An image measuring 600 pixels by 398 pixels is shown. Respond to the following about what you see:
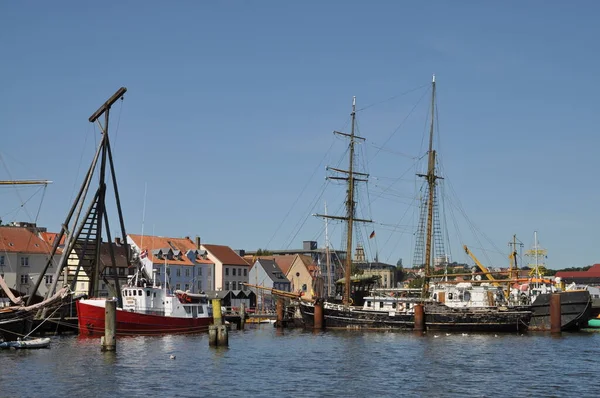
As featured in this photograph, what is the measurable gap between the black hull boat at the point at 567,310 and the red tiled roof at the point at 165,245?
201 ft

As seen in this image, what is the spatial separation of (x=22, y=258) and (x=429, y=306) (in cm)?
5536

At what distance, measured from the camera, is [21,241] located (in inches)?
4333

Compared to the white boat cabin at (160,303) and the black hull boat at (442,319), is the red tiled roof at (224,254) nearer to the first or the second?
the black hull boat at (442,319)

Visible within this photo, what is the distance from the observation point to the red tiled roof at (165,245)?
12875 centimetres

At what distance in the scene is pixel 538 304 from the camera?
85.8 metres

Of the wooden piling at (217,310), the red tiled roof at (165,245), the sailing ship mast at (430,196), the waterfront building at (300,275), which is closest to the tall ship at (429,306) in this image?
the sailing ship mast at (430,196)

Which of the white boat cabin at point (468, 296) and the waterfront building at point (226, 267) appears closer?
the white boat cabin at point (468, 296)

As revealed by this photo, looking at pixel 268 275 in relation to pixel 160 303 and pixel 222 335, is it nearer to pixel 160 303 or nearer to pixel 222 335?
pixel 160 303

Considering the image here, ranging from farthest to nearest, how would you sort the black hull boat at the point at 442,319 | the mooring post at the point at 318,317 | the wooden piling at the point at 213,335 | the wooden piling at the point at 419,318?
1. the mooring post at the point at 318,317
2. the wooden piling at the point at 419,318
3. the black hull boat at the point at 442,319
4. the wooden piling at the point at 213,335

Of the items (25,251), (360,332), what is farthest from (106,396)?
(25,251)

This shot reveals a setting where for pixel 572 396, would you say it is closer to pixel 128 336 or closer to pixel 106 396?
pixel 106 396

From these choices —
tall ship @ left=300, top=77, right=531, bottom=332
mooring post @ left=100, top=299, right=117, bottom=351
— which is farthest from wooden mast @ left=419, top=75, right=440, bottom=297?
mooring post @ left=100, top=299, right=117, bottom=351

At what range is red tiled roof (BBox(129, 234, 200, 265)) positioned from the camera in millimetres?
128750

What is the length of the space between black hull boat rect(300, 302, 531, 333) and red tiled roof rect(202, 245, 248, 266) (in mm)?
51883
